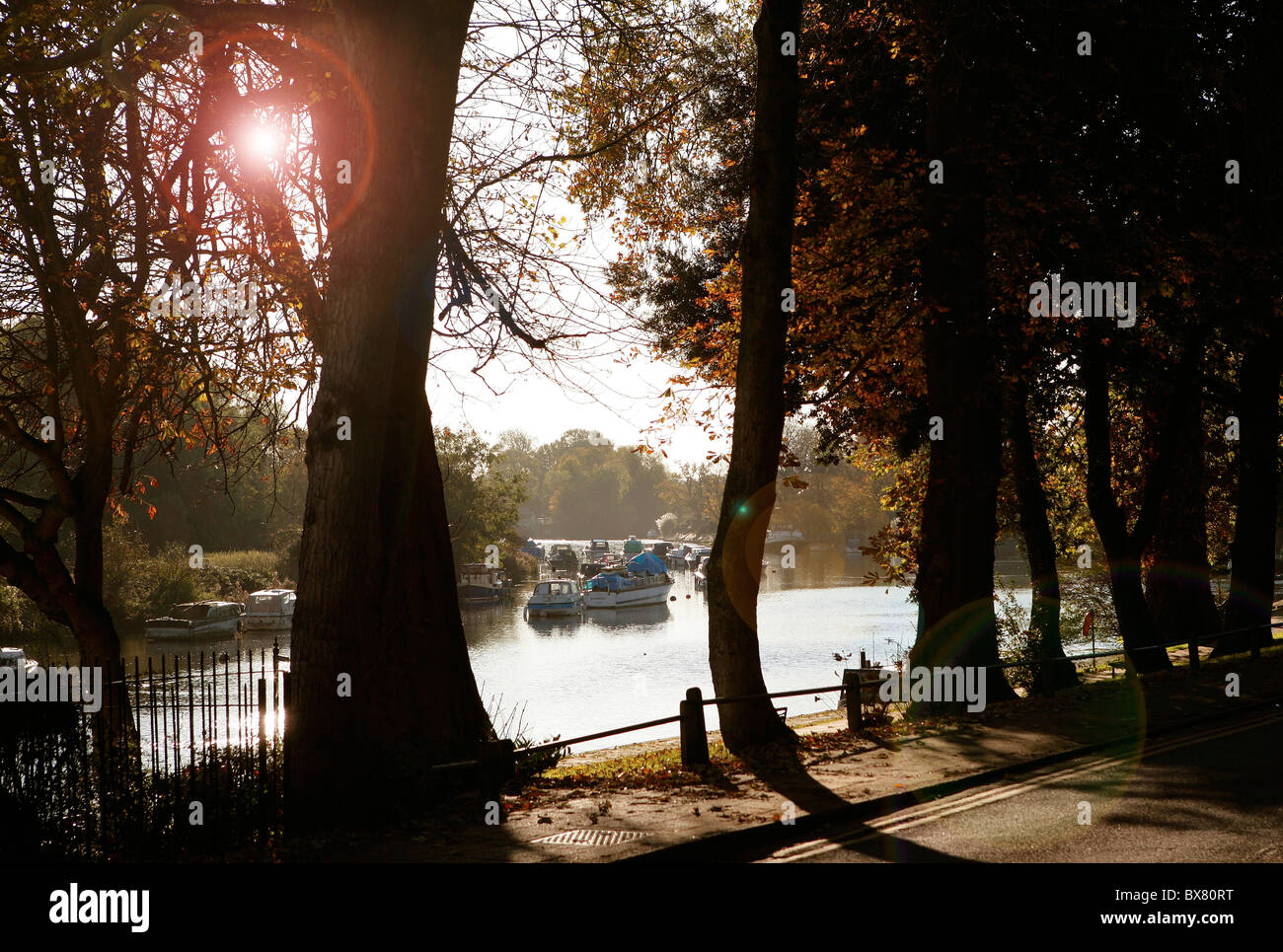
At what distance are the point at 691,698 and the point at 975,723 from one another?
471 centimetres

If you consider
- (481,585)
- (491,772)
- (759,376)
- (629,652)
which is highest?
(759,376)

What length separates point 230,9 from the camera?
9398 millimetres

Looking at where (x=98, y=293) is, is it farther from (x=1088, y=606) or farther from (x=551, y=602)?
(x=551, y=602)

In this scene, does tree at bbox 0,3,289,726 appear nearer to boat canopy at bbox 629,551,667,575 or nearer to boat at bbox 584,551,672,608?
boat at bbox 584,551,672,608

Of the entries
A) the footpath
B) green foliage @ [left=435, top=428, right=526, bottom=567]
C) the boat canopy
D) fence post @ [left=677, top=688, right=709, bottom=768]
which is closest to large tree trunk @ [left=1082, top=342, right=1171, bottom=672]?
the footpath

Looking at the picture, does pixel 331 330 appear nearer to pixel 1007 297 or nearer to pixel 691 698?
pixel 691 698

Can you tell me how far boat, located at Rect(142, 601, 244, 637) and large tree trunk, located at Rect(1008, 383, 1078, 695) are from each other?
37258 millimetres

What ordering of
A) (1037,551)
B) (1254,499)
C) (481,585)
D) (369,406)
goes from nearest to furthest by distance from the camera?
(369,406) → (1037,551) → (1254,499) → (481,585)

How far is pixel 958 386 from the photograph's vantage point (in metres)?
15.6

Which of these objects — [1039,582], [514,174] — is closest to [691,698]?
[514,174]

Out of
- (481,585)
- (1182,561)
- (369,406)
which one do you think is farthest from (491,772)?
(481,585)

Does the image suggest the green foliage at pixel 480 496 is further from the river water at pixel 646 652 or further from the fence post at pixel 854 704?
the fence post at pixel 854 704

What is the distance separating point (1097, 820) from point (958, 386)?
8571mm

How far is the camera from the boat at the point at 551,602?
216 ft
